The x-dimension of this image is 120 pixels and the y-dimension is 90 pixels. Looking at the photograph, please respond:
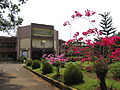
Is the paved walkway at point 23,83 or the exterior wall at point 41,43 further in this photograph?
the exterior wall at point 41,43

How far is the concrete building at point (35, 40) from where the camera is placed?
152ft

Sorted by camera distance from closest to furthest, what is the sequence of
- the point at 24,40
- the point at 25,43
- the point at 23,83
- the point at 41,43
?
the point at 23,83
the point at 25,43
the point at 24,40
the point at 41,43

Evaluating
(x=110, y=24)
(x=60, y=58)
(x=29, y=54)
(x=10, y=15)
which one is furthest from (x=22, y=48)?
(x=60, y=58)

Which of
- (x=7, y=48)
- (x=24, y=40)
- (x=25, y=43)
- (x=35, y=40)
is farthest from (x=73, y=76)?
(x=7, y=48)

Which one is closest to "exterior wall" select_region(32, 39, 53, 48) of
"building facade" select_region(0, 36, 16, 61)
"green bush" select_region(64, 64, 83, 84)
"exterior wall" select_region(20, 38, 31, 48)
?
"exterior wall" select_region(20, 38, 31, 48)

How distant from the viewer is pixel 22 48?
4753cm

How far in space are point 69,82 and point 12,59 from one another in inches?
1817

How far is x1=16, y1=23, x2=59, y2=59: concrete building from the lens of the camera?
46344 millimetres

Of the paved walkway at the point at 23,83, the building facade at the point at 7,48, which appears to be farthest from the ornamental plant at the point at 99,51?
the building facade at the point at 7,48

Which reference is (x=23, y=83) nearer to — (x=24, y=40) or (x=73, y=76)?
(x=73, y=76)

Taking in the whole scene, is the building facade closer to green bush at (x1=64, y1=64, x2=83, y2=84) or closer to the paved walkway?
the paved walkway

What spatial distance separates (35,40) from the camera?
4734 cm

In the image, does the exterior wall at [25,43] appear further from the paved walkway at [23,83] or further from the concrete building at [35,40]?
the paved walkway at [23,83]

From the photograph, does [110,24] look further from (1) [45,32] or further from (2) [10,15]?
(2) [10,15]
